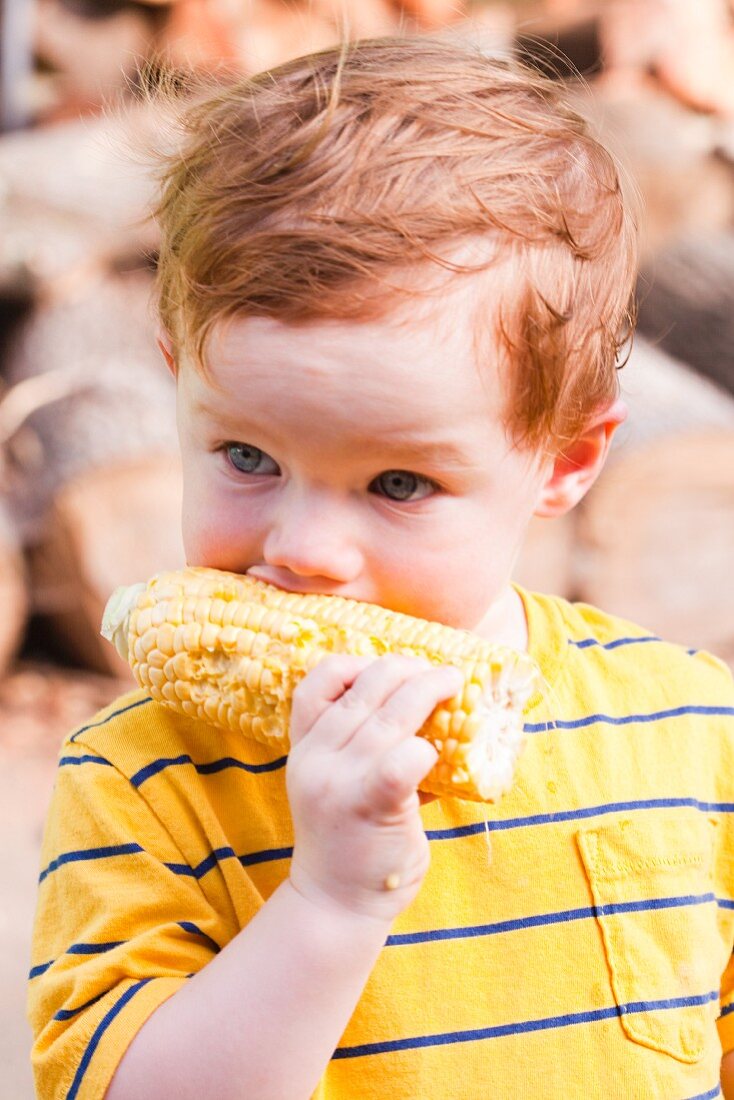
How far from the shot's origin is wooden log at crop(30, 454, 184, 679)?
4.05 m

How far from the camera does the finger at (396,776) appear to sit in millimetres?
1168

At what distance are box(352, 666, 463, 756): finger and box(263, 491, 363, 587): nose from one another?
0.16m

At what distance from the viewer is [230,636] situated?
1.36m

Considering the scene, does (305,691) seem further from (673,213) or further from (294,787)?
(673,213)

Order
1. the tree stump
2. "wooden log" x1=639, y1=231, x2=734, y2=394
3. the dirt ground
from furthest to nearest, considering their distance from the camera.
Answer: "wooden log" x1=639, y1=231, x2=734, y2=394 < the tree stump < the dirt ground

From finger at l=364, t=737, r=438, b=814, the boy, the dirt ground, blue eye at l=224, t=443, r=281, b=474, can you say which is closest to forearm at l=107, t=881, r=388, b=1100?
the boy

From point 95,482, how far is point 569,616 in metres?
2.57

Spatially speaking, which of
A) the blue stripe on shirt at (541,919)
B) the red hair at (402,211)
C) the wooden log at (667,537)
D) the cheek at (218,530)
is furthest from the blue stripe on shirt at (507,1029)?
the wooden log at (667,537)

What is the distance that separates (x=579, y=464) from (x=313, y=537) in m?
0.50

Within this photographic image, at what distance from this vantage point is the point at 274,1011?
1210 mm

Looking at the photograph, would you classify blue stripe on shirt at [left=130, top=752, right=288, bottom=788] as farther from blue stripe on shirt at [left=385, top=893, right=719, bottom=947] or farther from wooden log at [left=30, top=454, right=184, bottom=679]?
wooden log at [left=30, top=454, right=184, bottom=679]

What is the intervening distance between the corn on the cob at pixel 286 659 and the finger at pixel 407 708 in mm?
43

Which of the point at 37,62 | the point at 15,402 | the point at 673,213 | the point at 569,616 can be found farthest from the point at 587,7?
the point at 569,616

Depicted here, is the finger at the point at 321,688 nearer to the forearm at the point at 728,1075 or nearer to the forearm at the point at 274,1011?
the forearm at the point at 274,1011
